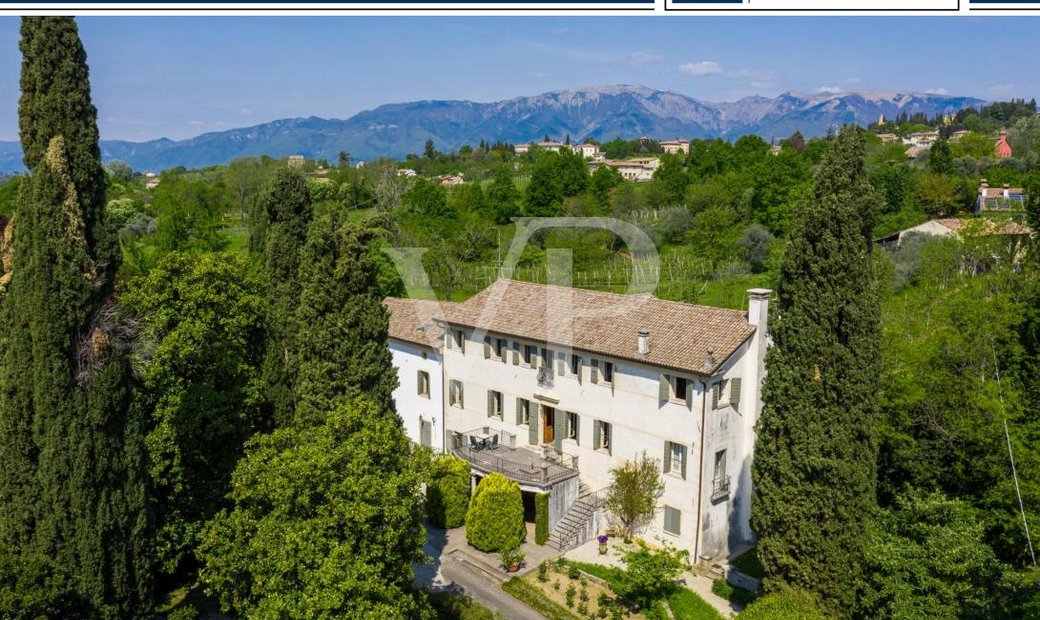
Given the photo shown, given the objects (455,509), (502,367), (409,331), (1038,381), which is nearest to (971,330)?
(1038,381)

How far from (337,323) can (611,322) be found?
422 inches

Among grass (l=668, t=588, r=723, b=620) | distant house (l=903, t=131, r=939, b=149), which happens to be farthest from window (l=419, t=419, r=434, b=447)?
distant house (l=903, t=131, r=939, b=149)

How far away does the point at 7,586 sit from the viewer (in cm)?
1481

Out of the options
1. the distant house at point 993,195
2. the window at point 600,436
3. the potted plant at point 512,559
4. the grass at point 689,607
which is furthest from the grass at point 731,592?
the distant house at point 993,195

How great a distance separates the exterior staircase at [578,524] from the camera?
2619 centimetres

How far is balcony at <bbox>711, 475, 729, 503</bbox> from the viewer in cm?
2503

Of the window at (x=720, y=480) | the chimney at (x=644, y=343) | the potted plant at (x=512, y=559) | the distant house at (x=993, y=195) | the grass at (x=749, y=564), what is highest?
the distant house at (x=993, y=195)

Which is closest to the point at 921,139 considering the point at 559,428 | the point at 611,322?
the point at 611,322

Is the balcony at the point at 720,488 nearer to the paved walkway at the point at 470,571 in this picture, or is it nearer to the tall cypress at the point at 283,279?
the paved walkway at the point at 470,571

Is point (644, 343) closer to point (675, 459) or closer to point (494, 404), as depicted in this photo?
point (675, 459)

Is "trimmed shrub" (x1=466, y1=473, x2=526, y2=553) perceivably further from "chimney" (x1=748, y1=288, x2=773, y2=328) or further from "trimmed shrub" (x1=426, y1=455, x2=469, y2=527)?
"chimney" (x1=748, y1=288, x2=773, y2=328)

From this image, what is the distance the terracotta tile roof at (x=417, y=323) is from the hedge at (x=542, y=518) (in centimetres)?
908

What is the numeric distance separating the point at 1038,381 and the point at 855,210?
34.3 ft

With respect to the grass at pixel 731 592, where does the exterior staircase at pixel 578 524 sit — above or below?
above
